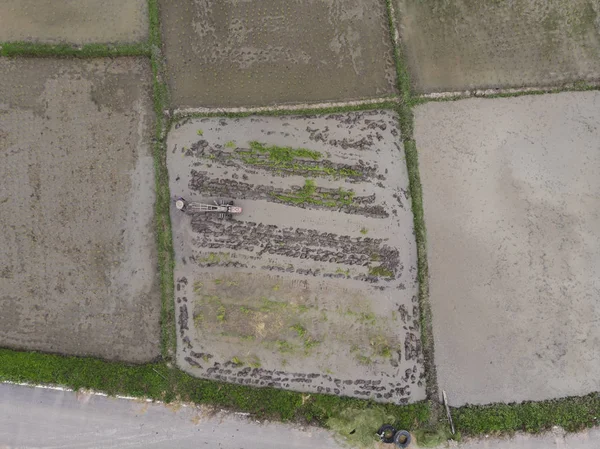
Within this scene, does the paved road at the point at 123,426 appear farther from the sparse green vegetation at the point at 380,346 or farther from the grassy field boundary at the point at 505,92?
the grassy field boundary at the point at 505,92

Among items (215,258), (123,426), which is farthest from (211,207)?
(123,426)

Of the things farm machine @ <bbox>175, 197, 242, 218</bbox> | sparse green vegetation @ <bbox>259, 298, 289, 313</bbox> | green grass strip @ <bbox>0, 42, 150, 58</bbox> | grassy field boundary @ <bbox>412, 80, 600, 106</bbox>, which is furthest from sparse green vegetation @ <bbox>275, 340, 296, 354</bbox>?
green grass strip @ <bbox>0, 42, 150, 58</bbox>

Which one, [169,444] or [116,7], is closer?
[169,444]

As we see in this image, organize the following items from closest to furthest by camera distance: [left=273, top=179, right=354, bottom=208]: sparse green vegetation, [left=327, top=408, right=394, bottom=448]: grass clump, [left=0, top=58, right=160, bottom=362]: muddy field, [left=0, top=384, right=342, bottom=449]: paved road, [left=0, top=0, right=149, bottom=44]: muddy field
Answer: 1. [left=327, top=408, right=394, bottom=448]: grass clump
2. [left=0, top=384, right=342, bottom=449]: paved road
3. [left=0, top=58, right=160, bottom=362]: muddy field
4. [left=273, top=179, right=354, bottom=208]: sparse green vegetation
5. [left=0, top=0, right=149, bottom=44]: muddy field

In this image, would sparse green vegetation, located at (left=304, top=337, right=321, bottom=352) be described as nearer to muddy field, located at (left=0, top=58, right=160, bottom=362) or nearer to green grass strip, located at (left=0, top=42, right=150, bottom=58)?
muddy field, located at (left=0, top=58, right=160, bottom=362)

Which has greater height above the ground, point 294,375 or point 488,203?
point 488,203

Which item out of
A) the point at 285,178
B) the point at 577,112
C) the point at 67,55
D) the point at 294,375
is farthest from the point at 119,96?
the point at 577,112

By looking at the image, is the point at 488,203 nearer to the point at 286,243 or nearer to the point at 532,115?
the point at 532,115

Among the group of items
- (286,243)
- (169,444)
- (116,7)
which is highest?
(116,7)
